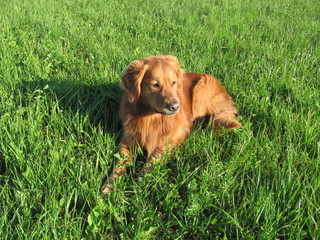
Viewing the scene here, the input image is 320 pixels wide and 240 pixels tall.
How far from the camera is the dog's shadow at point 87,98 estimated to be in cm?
254

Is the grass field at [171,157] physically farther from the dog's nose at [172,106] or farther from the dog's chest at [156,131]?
the dog's nose at [172,106]

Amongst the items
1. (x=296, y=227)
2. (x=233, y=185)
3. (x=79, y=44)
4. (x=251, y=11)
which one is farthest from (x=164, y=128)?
(x=251, y=11)

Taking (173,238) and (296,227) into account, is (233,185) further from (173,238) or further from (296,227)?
(173,238)

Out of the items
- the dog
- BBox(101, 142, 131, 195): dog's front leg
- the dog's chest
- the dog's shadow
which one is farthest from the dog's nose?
the dog's shadow

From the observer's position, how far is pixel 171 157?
2137 mm

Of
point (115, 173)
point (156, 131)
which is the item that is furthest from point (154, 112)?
point (115, 173)

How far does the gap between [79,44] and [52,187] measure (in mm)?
3154

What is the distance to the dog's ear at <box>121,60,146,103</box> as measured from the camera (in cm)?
222

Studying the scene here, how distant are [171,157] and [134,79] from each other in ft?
2.53

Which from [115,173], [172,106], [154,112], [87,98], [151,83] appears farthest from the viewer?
[87,98]

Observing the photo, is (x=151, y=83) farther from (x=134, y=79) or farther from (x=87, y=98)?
(x=87, y=98)

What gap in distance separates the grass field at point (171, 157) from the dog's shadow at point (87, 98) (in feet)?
0.05

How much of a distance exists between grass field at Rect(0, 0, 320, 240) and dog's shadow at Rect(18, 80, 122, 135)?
0.02m

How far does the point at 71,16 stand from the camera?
554cm
